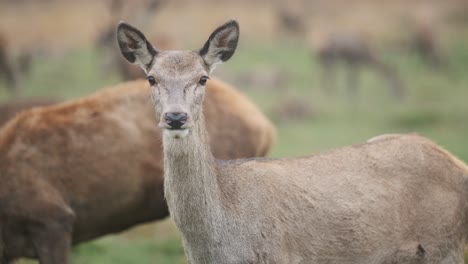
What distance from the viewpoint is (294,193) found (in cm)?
676

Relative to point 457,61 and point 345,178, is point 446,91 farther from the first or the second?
point 345,178

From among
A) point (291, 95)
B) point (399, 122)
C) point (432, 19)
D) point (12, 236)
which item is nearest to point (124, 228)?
point (12, 236)

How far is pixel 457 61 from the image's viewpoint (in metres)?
29.5

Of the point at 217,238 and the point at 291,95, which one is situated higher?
the point at 217,238

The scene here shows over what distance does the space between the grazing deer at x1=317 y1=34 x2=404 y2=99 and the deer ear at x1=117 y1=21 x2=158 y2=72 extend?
20548 millimetres

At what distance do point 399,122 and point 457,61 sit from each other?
9.57 m

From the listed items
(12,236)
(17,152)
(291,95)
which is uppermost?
(17,152)

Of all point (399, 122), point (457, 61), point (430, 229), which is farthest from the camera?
point (457, 61)

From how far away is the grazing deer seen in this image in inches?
1080

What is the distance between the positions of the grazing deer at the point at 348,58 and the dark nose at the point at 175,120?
2140 cm

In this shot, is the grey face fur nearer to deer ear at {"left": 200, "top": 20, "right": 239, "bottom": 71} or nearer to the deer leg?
deer ear at {"left": 200, "top": 20, "right": 239, "bottom": 71}

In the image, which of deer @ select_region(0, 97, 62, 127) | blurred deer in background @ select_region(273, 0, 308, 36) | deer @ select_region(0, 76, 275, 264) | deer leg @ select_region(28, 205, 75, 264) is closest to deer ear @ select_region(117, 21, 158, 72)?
deer @ select_region(0, 76, 275, 264)

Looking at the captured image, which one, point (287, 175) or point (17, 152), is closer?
point (287, 175)

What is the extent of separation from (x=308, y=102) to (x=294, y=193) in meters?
17.6
